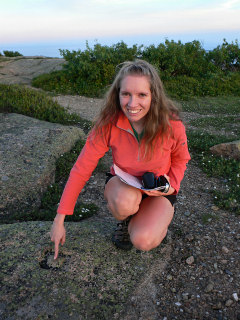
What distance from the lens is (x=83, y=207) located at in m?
4.11

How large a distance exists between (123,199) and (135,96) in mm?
956

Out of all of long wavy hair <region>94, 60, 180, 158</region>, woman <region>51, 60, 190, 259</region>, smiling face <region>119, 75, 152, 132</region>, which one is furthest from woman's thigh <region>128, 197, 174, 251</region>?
smiling face <region>119, 75, 152, 132</region>

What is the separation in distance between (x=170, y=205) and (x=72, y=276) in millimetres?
1146

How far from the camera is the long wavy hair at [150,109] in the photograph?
279 cm

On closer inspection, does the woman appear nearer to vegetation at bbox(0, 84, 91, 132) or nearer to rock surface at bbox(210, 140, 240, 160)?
rock surface at bbox(210, 140, 240, 160)

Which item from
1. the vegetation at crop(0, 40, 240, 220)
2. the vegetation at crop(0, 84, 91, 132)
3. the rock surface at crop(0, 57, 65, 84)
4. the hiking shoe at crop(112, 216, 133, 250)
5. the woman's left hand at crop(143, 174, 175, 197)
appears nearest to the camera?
the woman's left hand at crop(143, 174, 175, 197)

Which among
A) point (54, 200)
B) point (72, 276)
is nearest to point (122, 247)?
point (72, 276)

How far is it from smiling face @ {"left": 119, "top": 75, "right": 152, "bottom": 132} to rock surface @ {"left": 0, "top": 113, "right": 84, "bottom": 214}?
2123 mm

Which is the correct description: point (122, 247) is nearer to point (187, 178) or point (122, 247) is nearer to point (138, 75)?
point (138, 75)

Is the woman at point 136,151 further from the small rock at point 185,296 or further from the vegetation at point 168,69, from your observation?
the vegetation at point 168,69

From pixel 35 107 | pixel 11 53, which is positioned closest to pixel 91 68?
pixel 35 107

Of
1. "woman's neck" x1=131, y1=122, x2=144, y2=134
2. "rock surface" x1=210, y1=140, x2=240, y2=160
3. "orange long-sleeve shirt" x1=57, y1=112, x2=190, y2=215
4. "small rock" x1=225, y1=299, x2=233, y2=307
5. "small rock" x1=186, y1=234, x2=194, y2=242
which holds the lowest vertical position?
"small rock" x1=225, y1=299, x2=233, y2=307

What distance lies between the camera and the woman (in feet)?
9.18

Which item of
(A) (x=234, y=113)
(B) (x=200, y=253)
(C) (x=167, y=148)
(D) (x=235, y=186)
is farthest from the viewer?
(A) (x=234, y=113)
